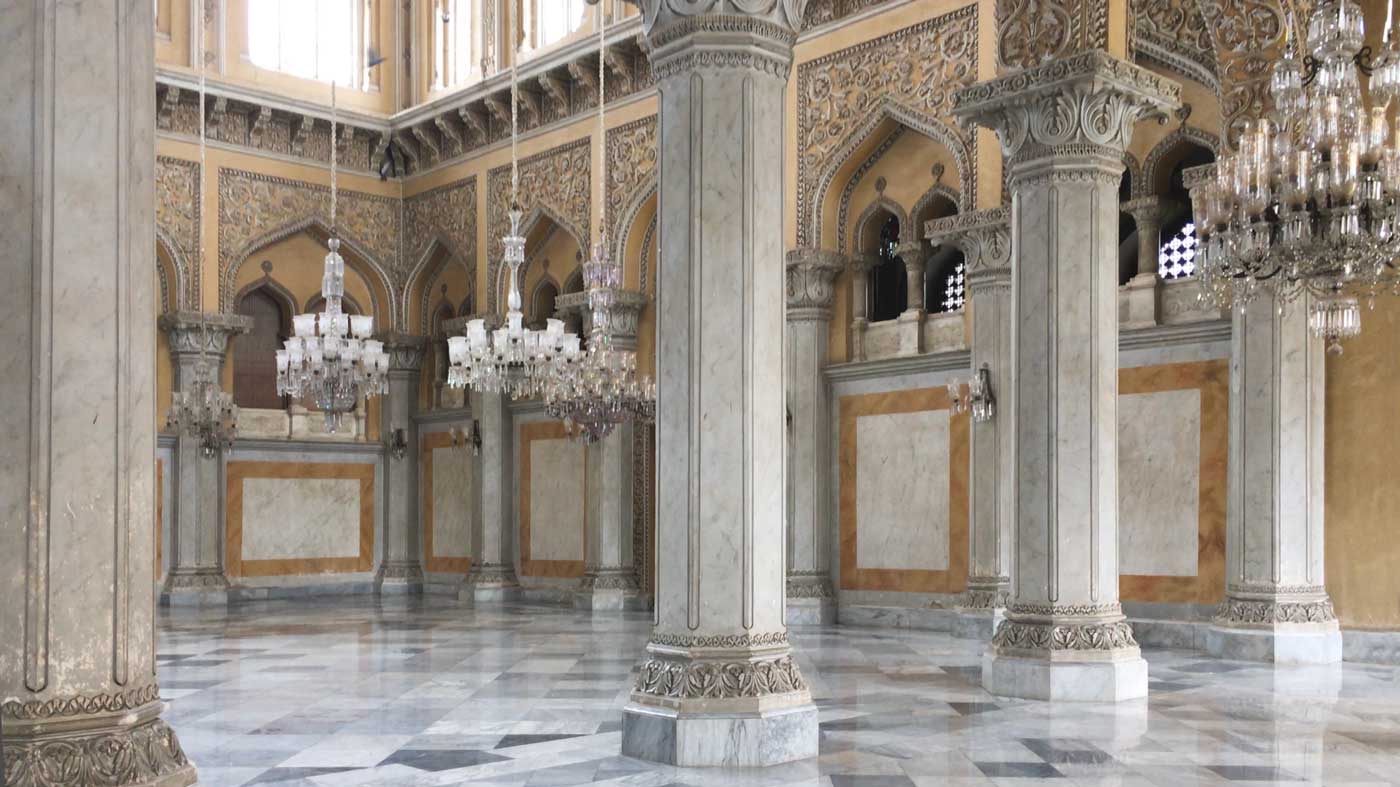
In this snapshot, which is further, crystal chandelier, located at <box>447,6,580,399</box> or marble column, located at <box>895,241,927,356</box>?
marble column, located at <box>895,241,927,356</box>

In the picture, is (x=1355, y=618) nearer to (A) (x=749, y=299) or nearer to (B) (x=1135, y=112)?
(B) (x=1135, y=112)

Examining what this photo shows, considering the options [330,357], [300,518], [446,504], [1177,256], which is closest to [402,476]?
[446,504]

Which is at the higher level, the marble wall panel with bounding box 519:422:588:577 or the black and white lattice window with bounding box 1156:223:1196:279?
the black and white lattice window with bounding box 1156:223:1196:279

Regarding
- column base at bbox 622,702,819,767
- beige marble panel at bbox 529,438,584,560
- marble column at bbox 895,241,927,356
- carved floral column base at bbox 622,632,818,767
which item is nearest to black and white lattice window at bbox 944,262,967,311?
marble column at bbox 895,241,927,356

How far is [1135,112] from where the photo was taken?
8.59m

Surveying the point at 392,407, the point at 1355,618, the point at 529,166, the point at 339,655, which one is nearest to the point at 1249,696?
the point at 1355,618

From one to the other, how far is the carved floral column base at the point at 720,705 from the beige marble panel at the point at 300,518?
1349cm

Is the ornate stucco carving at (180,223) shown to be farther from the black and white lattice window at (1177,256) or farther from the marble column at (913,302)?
the black and white lattice window at (1177,256)

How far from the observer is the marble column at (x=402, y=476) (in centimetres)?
1962

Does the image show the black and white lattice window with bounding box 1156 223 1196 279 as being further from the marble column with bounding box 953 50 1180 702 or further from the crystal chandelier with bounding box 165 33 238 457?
the crystal chandelier with bounding box 165 33 238 457

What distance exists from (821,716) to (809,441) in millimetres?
6668

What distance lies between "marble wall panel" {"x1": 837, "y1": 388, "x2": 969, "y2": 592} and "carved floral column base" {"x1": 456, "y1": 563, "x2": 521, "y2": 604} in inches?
212

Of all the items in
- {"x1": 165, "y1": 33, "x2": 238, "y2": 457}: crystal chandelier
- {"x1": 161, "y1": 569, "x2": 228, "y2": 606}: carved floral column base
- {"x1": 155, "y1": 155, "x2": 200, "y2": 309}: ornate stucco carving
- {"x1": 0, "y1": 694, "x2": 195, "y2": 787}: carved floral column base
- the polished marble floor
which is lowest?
{"x1": 161, "y1": 569, "x2": 228, "y2": 606}: carved floral column base

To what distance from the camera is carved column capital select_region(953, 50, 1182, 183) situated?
8.32m
